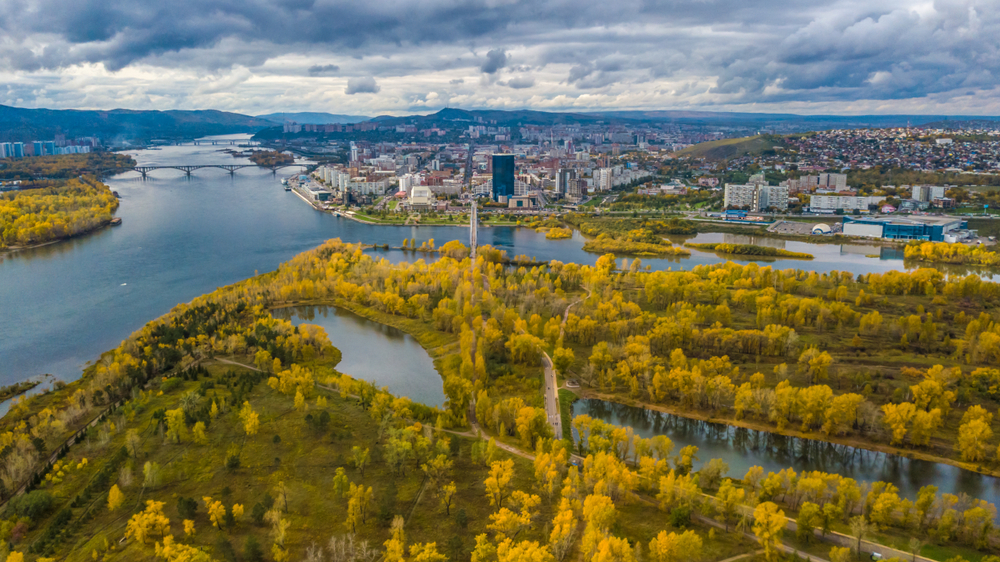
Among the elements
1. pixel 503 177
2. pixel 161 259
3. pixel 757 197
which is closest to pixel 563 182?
pixel 503 177

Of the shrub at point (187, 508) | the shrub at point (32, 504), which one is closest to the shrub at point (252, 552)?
the shrub at point (187, 508)

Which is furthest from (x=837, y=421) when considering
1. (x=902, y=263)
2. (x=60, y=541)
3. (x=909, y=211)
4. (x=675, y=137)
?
(x=675, y=137)

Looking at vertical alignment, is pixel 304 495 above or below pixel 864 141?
below

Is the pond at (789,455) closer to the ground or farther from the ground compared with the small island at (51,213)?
closer to the ground

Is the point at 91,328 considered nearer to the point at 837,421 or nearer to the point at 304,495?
the point at 304,495

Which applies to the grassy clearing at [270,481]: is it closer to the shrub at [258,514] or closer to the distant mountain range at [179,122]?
the shrub at [258,514]

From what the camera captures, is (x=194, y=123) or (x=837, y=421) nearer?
(x=837, y=421)
